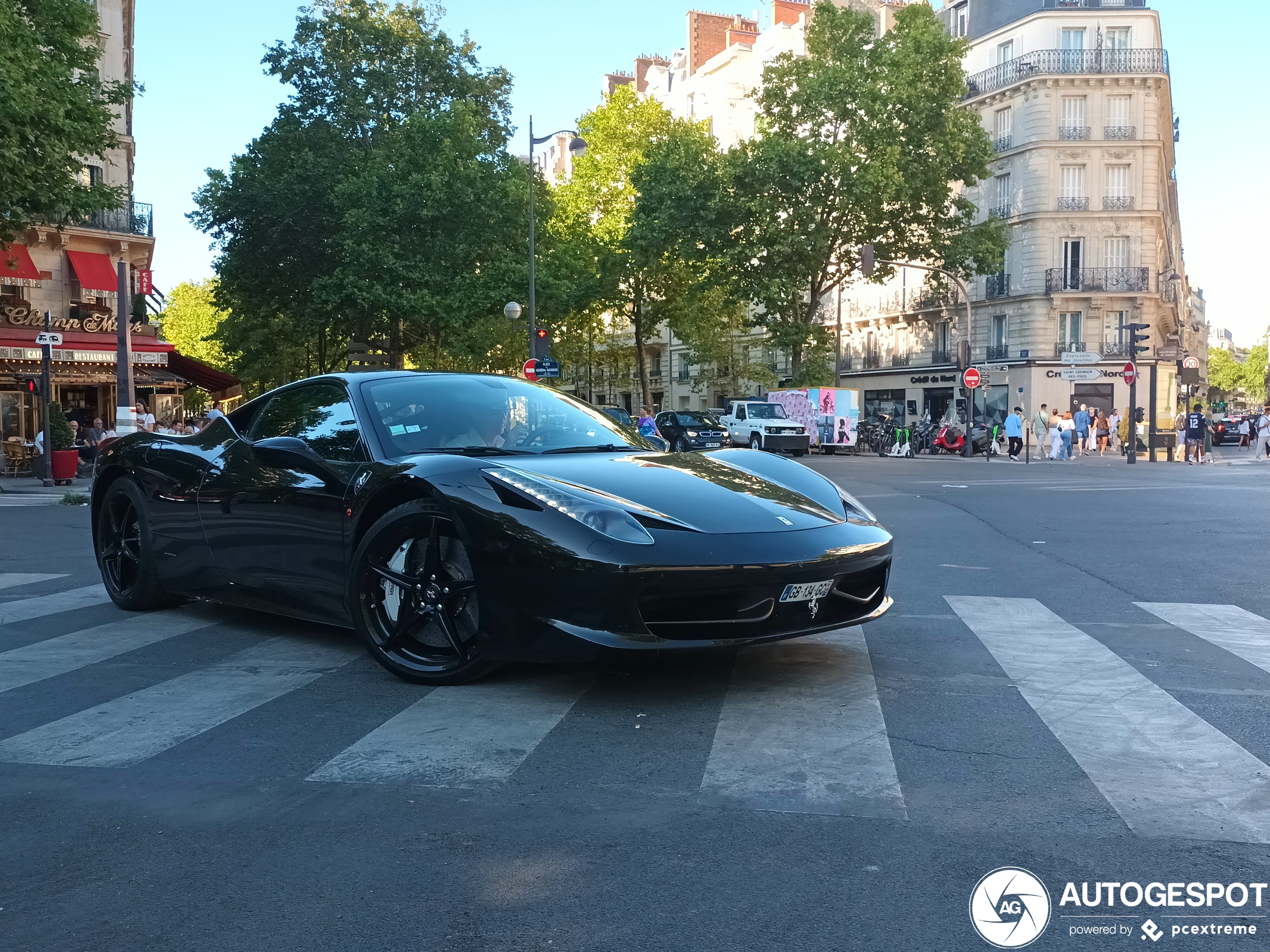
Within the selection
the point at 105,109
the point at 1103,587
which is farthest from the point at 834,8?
the point at 1103,587

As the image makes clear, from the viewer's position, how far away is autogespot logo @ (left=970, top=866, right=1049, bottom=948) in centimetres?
242

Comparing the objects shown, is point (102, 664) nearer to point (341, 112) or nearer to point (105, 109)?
point (105, 109)

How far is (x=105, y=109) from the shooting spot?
67.3 feet

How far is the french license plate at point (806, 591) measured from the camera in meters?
4.40

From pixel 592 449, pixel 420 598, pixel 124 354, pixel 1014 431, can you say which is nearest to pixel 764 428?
pixel 1014 431

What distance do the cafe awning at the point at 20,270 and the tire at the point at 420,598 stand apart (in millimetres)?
27792

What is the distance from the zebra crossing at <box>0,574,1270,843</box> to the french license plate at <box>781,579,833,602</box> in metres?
0.36

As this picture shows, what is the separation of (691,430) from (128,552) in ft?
107

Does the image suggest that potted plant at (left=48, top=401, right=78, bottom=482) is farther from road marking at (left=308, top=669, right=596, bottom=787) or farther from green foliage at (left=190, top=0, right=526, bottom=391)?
road marking at (left=308, top=669, right=596, bottom=787)

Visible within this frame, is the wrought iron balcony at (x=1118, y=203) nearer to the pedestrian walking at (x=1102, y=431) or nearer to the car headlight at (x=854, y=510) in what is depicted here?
the pedestrian walking at (x=1102, y=431)

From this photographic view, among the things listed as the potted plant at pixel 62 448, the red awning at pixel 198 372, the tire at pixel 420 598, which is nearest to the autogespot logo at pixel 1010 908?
the tire at pixel 420 598

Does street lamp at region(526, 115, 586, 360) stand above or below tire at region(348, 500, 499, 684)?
above

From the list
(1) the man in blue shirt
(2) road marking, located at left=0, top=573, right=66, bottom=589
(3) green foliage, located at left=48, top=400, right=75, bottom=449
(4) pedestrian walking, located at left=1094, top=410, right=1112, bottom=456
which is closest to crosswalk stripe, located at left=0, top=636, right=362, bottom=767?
(2) road marking, located at left=0, top=573, right=66, bottom=589

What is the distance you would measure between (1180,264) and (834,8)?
53.2 meters
